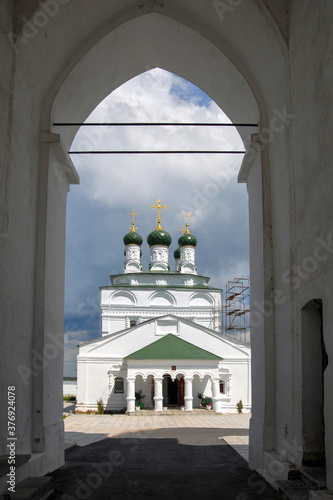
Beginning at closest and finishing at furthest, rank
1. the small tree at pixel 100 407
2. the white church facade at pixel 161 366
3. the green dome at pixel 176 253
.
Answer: the white church facade at pixel 161 366 < the small tree at pixel 100 407 < the green dome at pixel 176 253

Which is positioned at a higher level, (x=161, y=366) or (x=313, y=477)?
(x=313, y=477)

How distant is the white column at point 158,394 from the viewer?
26734 mm

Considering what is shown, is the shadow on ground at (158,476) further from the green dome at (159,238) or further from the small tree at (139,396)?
the green dome at (159,238)

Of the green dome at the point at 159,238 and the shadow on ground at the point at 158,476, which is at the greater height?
the green dome at the point at 159,238

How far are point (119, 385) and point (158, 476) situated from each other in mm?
22454

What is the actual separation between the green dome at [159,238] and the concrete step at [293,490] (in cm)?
3344

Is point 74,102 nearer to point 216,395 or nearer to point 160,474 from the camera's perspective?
point 160,474

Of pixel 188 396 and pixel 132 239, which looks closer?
pixel 188 396

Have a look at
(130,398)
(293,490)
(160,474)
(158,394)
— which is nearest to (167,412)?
(158,394)

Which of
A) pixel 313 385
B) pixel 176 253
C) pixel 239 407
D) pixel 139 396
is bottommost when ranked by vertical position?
pixel 239 407

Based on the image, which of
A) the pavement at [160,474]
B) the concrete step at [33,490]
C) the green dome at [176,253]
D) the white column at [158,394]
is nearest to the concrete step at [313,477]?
the pavement at [160,474]

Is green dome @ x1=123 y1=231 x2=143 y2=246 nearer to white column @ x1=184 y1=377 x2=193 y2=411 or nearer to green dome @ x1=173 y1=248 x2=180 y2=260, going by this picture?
green dome @ x1=173 y1=248 x2=180 y2=260

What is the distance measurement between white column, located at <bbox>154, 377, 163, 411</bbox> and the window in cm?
280

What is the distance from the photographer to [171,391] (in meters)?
29.9
